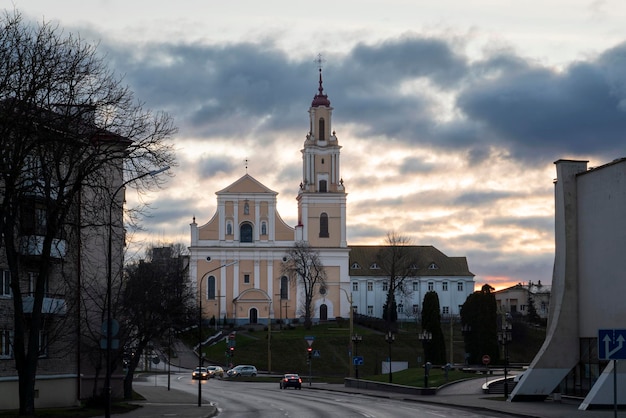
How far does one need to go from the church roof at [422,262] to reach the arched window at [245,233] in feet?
88.9

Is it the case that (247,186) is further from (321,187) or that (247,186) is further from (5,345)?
(5,345)

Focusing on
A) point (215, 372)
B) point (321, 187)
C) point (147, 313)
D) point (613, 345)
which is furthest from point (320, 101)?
point (613, 345)

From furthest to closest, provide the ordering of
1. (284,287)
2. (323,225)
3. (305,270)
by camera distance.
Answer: (323,225) → (284,287) → (305,270)

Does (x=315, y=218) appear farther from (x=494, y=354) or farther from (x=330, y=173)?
(x=494, y=354)

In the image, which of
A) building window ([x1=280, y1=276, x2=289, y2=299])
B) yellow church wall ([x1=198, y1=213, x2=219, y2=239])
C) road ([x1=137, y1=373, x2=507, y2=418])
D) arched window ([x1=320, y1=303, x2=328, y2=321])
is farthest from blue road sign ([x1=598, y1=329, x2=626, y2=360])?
arched window ([x1=320, y1=303, x2=328, y2=321])

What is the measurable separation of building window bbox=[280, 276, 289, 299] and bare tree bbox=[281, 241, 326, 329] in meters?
0.83

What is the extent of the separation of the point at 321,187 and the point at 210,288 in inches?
794

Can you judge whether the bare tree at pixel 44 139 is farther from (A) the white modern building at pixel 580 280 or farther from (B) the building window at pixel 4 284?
(A) the white modern building at pixel 580 280

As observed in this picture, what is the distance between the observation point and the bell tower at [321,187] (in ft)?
444

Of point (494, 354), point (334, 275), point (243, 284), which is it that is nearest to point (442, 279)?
point (334, 275)

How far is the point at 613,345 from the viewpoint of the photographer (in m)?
23.1

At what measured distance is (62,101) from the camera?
3397 centimetres

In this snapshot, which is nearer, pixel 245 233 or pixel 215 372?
pixel 215 372

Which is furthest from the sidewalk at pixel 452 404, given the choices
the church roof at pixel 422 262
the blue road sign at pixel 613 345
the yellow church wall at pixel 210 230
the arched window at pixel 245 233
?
the church roof at pixel 422 262
